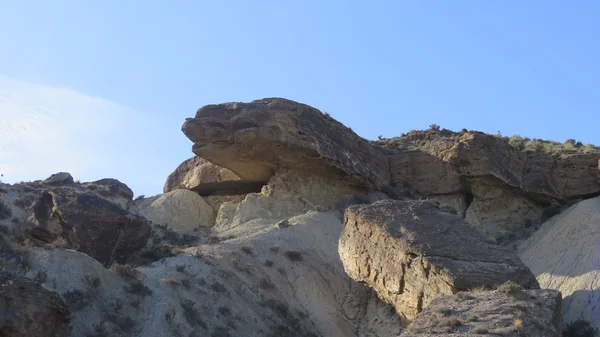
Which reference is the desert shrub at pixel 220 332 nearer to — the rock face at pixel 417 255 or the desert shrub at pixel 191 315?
the desert shrub at pixel 191 315

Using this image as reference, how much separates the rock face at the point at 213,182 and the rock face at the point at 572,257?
14983mm

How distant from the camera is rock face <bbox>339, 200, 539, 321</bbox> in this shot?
23.9 m

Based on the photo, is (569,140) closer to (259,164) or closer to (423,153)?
(423,153)

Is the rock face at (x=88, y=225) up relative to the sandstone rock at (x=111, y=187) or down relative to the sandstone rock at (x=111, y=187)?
down

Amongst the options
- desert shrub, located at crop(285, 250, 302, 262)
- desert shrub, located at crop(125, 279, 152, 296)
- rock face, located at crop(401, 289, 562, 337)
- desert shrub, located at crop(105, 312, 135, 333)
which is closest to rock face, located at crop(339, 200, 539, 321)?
rock face, located at crop(401, 289, 562, 337)

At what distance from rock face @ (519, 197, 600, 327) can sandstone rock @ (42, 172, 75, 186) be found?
24046 millimetres

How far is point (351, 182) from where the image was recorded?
39.2 m

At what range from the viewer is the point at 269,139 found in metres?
36.0

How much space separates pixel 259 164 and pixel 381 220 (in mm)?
12596

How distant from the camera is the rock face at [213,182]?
135 ft

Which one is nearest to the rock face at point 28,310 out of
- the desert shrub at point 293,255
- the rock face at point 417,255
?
the rock face at point 417,255

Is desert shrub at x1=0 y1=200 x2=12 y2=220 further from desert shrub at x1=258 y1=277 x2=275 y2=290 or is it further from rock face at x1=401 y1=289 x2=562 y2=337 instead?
rock face at x1=401 y1=289 x2=562 y2=337

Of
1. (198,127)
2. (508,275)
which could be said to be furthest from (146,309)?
(198,127)

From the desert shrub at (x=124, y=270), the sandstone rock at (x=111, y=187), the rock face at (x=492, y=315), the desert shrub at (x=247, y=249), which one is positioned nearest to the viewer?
the rock face at (x=492, y=315)
